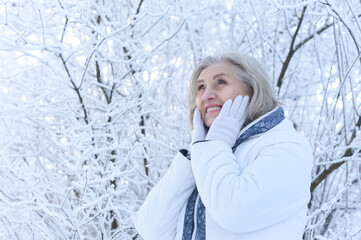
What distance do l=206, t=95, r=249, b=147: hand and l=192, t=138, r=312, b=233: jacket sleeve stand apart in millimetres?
90

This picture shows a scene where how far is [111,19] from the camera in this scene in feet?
11.6

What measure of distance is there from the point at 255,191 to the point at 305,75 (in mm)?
3480

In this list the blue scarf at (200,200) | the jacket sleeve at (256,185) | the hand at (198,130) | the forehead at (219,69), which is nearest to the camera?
the jacket sleeve at (256,185)

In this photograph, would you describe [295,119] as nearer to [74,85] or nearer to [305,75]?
[305,75]

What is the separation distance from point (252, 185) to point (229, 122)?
335 millimetres

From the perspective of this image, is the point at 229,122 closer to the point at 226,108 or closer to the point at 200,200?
→ the point at 226,108

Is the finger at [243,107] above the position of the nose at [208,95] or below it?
below

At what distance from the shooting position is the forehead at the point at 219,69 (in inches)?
68.6

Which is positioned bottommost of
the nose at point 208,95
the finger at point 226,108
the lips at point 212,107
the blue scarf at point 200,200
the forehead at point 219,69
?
the blue scarf at point 200,200

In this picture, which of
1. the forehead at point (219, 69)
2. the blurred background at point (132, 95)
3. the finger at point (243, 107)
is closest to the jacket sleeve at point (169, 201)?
the finger at point (243, 107)

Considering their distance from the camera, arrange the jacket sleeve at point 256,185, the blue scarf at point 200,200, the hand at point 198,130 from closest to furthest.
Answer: the jacket sleeve at point 256,185, the blue scarf at point 200,200, the hand at point 198,130

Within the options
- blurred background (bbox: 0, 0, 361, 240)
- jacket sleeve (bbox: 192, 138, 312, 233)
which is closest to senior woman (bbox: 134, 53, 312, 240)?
jacket sleeve (bbox: 192, 138, 312, 233)

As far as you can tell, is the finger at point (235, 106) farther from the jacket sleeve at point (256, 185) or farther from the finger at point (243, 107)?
the jacket sleeve at point (256, 185)

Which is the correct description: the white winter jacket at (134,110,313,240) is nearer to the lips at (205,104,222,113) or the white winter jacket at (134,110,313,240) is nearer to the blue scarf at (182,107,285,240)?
the blue scarf at (182,107,285,240)
